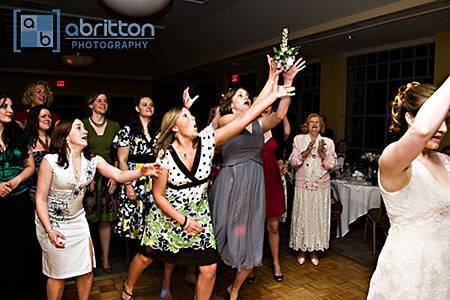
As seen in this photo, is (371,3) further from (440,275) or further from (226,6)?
(440,275)

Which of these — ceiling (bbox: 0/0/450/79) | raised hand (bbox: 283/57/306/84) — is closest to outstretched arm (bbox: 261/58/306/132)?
raised hand (bbox: 283/57/306/84)

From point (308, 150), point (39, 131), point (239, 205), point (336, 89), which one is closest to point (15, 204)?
point (39, 131)

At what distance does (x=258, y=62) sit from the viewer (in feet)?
28.0

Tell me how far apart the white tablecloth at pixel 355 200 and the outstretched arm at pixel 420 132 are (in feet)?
10.8

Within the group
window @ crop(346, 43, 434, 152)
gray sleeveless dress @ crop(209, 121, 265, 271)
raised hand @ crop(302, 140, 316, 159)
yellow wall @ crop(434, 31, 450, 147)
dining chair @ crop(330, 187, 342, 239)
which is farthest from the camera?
window @ crop(346, 43, 434, 152)

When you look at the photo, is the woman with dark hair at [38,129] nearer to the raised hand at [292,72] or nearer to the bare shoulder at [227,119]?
the bare shoulder at [227,119]

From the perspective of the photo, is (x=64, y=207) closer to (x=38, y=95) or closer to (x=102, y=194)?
(x=102, y=194)

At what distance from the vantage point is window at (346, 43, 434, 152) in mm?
6340

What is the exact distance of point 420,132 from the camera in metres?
1.11

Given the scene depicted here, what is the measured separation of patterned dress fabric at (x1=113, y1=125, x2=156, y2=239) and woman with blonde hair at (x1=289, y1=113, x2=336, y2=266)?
1.48m

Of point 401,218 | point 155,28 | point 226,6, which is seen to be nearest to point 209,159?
point 401,218

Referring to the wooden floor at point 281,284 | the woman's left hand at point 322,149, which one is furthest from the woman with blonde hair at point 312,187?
the wooden floor at point 281,284

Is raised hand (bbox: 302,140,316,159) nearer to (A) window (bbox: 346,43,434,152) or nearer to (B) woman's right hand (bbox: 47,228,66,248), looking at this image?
(B) woman's right hand (bbox: 47,228,66,248)

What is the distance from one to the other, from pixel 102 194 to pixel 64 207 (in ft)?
4.10
